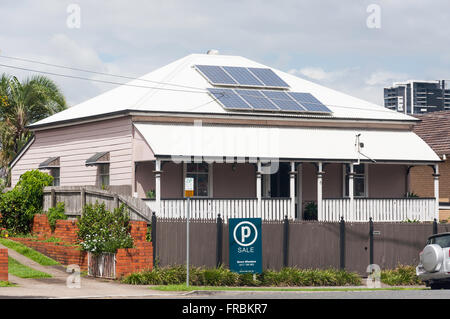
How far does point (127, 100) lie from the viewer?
31.4m

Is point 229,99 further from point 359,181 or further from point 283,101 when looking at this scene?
point 359,181

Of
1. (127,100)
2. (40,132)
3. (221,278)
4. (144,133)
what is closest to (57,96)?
(40,132)

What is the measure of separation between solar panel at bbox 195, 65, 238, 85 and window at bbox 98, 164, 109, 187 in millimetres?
4929

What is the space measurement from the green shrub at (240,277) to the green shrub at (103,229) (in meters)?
1.26

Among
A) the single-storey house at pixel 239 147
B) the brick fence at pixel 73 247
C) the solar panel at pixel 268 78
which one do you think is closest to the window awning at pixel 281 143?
the single-storey house at pixel 239 147

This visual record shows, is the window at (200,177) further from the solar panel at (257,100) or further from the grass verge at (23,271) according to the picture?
the grass verge at (23,271)

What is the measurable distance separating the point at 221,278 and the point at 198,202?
16.9ft

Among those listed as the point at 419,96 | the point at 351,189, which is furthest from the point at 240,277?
the point at 419,96

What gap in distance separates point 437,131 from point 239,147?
11.8m

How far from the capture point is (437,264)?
2225 centimetres

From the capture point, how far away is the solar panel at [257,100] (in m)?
30.8

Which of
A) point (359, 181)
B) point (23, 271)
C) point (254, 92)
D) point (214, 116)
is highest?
point (254, 92)

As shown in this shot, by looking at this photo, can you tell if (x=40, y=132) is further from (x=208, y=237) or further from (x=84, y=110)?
(x=208, y=237)
